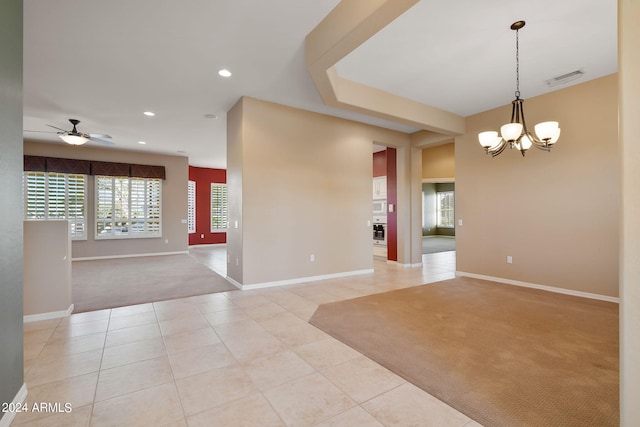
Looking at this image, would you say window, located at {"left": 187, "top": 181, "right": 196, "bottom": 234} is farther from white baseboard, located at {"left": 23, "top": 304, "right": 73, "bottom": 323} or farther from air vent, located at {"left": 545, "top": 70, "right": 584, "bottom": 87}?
air vent, located at {"left": 545, "top": 70, "right": 584, "bottom": 87}

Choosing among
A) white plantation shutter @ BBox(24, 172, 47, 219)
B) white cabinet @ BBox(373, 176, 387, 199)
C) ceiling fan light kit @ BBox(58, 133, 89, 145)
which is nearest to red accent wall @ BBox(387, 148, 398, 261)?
white cabinet @ BBox(373, 176, 387, 199)

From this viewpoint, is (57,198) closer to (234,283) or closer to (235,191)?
(235,191)

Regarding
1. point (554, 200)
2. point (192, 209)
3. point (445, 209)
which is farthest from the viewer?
point (445, 209)

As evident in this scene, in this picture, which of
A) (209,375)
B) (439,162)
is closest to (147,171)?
(209,375)

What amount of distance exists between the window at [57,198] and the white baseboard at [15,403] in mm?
7145

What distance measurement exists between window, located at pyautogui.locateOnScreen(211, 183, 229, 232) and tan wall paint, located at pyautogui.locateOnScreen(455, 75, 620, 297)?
8.98 m

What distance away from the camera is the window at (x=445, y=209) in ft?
51.4

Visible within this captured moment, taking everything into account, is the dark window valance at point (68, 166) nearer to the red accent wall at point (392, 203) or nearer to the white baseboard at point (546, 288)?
the red accent wall at point (392, 203)

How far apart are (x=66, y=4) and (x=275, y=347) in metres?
3.72

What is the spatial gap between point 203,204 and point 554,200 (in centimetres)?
1062

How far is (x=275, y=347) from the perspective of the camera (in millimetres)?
2662

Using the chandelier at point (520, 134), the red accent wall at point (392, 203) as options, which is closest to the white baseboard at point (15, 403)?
the chandelier at point (520, 134)

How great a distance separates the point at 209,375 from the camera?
221 centimetres

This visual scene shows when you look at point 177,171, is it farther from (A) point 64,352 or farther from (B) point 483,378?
(B) point 483,378
